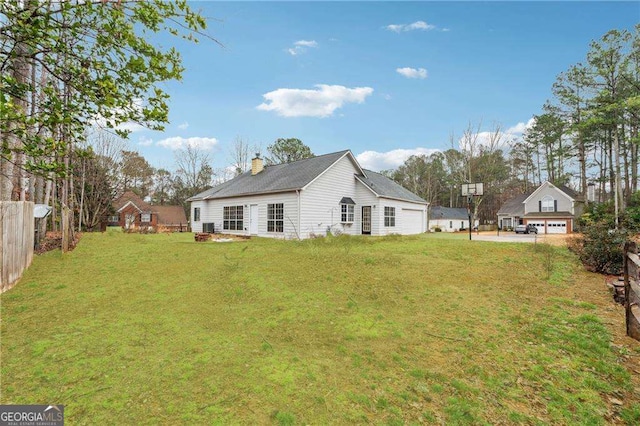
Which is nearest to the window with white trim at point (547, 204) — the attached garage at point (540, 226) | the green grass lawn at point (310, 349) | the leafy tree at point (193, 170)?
the attached garage at point (540, 226)

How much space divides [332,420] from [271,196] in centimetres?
1559

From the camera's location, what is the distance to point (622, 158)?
29094mm

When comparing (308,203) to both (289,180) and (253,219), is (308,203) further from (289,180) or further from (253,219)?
(253,219)

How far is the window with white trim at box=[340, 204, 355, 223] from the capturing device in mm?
18958

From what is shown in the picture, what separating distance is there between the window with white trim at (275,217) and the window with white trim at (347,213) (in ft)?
13.9

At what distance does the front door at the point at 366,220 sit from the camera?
19.4 m

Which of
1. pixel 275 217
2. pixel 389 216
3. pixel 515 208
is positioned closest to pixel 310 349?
pixel 275 217

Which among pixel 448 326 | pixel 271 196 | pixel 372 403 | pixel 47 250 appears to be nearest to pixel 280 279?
pixel 448 326

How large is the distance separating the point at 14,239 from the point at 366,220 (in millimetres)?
16649

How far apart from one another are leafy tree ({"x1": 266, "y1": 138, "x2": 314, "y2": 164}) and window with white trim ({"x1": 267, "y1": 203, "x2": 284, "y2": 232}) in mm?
25507

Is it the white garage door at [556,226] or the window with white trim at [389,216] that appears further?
the white garage door at [556,226]

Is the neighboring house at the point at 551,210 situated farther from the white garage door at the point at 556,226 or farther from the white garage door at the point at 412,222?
the white garage door at the point at 412,222

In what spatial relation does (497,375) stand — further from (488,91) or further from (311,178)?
(488,91)

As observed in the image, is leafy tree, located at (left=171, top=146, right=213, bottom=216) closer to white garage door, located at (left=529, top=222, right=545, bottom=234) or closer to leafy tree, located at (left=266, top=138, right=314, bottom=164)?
leafy tree, located at (left=266, top=138, right=314, bottom=164)
